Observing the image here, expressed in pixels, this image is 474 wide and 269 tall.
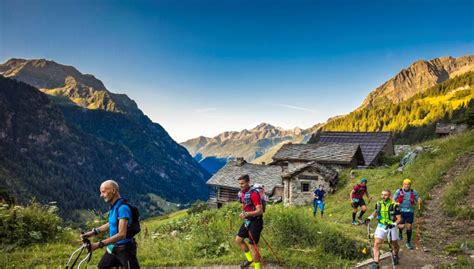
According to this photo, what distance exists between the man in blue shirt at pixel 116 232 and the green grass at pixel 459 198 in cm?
1485

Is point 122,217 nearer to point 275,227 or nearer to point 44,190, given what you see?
point 275,227

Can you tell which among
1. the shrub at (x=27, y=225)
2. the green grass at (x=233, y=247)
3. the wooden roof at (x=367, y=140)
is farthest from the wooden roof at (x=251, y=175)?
the shrub at (x=27, y=225)

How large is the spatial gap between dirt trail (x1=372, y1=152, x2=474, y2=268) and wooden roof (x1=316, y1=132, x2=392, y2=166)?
22.6 m

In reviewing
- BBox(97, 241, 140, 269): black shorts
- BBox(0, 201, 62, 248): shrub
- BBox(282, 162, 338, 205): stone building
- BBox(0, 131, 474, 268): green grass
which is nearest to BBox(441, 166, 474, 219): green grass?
BBox(0, 131, 474, 268): green grass

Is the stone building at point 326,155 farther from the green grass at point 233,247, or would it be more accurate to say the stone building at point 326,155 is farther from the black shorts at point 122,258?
the black shorts at point 122,258

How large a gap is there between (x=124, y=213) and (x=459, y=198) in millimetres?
16802

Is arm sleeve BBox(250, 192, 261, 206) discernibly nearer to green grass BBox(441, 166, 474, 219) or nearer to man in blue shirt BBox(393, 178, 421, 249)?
man in blue shirt BBox(393, 178, 421, 249)

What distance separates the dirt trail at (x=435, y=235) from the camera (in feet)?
35.7

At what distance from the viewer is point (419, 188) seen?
2048 centimetres

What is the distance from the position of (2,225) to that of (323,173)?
2722cm

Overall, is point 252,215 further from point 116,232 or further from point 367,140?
point 367,140

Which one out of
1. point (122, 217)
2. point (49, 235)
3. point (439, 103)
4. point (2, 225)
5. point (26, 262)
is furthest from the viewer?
point (439, 103)

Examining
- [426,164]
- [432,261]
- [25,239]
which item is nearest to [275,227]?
[432,261]

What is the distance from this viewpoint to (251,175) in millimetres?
53469
